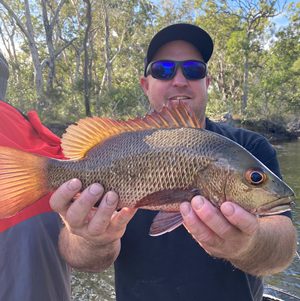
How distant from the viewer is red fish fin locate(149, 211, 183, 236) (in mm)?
1625

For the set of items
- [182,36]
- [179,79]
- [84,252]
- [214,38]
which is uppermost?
[214,38]

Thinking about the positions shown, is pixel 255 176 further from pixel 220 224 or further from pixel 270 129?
pixel 270 129

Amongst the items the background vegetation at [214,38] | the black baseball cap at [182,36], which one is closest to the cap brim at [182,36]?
the black baseball cap at [182,36]

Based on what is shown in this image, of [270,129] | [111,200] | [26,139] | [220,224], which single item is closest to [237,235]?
[220,224]

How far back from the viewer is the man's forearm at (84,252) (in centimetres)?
193

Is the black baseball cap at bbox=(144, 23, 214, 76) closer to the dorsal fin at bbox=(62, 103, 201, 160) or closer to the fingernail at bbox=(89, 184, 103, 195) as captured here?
the dorsal fin at bbox=(62, 103, 201, 160)

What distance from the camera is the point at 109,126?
5.98ft

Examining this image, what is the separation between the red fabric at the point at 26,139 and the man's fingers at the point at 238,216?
3.12 feet

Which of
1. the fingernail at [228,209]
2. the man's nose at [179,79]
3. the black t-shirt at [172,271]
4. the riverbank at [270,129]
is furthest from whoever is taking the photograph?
the riverbank at [270,129]

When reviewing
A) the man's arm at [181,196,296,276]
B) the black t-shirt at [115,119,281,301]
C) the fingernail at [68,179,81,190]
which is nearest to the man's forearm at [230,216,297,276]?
the man's arm at [181,196,296,276]

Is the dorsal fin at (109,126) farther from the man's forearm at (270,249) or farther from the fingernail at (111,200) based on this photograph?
the man's forearm at (270,249)

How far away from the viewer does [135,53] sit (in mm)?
33562

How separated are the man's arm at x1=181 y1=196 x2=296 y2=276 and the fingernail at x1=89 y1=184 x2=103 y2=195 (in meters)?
0.37

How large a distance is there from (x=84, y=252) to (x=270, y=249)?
935mm
